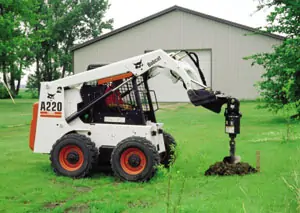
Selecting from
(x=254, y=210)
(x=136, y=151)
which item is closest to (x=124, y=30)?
(x=136, y=151)

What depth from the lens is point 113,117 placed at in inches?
323

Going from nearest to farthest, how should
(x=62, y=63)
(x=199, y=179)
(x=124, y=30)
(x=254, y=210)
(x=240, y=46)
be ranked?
(x=254, y=210), (x=199, y=179), (x=240, y=46), (x=124, y=30), (x=62, y=63)

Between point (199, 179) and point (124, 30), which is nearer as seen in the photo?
point (199, 179)

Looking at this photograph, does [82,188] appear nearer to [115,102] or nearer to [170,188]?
[170,188]

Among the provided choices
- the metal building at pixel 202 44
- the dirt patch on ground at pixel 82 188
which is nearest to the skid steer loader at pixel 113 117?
the dirt patch on ground at pixel 82 188

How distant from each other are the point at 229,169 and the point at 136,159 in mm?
1574

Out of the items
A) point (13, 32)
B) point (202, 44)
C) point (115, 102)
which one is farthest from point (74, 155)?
point (13, 32)

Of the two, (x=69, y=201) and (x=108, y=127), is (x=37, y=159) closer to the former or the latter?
(x=108, y=127)

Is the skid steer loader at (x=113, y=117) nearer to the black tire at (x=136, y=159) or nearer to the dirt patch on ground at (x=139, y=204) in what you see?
the black tire at (x=136, y=159)

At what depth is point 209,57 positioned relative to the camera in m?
30.5

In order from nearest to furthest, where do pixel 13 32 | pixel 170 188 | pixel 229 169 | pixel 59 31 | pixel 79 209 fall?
1. pixel 79 209
2. pixel 170 188
3. pixel 229 169
4. pixel 13 32
5. pixel 59 31

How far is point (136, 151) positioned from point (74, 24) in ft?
159

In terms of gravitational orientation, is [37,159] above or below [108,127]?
below

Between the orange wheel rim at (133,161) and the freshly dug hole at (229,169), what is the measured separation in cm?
113
